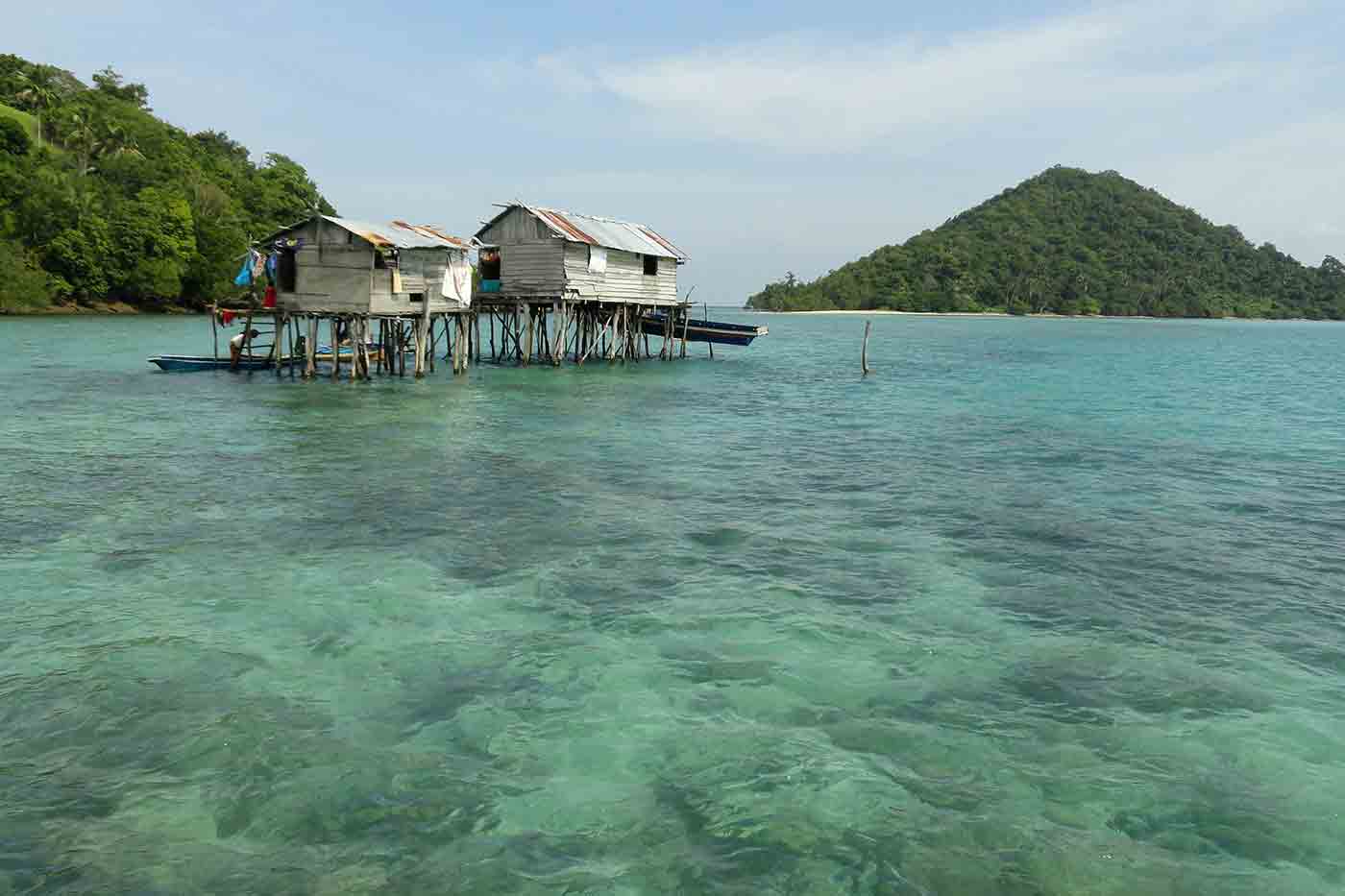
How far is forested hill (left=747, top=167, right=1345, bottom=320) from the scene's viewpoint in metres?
173

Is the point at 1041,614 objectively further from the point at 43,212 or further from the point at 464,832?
the point at 43,212

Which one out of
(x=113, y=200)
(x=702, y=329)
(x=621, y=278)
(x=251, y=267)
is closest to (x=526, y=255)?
(x=621, y=278)

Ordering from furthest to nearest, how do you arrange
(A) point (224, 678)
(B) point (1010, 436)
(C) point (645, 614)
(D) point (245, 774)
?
(B) point (1010, 436) → (C) point (645, 614) → (A) point (224, 678) → (D) point (245, 774)

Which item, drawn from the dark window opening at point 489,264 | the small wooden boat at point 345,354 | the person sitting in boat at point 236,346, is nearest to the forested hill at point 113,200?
the small wooden boat at point 345,354

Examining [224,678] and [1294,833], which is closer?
[1294,833]

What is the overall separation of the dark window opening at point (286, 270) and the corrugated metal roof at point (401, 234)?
199 centimetres

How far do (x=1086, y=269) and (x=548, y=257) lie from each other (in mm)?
161515

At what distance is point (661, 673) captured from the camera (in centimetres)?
833

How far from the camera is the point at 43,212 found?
226 feet

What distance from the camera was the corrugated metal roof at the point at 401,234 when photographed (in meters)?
29.5

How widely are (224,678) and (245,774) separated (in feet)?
5.67

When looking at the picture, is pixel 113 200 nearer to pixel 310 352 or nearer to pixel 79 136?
pixel 79 136

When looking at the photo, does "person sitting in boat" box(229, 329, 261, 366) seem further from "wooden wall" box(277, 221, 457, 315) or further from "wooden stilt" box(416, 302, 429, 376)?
"wooden stilt" box(416, 302, 429, 376)

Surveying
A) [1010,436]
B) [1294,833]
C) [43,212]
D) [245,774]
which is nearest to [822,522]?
[1294,833]
